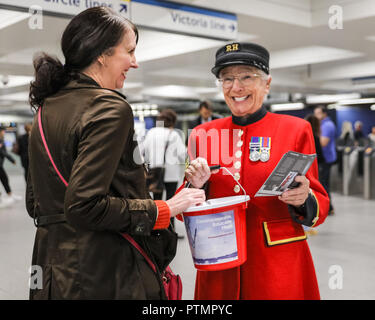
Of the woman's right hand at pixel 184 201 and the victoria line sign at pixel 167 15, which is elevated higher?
the victoria line sign at pixel 167 15

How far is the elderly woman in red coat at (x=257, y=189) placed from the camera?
64.7 inches

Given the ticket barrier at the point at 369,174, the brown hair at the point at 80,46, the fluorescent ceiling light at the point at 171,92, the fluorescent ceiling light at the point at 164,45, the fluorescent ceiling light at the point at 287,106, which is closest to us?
the brown hair at the point at 80,46

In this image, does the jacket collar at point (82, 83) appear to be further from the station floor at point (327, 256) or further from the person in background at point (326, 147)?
the person in background at point (326, 147)

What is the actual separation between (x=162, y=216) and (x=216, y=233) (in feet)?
0.91

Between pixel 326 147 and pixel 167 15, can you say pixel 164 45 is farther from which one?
pixel 167 15

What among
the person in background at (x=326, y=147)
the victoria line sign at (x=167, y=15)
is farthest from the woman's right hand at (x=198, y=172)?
the person in background at (x=326, y=147)

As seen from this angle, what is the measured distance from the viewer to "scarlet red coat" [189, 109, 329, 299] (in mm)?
1647

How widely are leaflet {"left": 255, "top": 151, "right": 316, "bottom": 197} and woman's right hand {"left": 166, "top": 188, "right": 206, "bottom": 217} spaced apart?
24cm

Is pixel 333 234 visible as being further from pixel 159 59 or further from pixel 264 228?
pixel 159 59

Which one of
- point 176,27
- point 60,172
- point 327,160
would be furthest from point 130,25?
point 327,160

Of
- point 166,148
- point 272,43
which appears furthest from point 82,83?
point 272,43

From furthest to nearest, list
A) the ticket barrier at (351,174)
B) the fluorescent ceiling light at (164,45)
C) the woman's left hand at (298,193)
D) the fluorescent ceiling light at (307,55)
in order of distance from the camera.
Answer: the ticket barrier at (351,174) → the fluorescent ceiling light at (307,55) → the fluorescent ceiling light at (164,45) → the woman's left hand at (298,193)

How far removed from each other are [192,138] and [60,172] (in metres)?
0.79
